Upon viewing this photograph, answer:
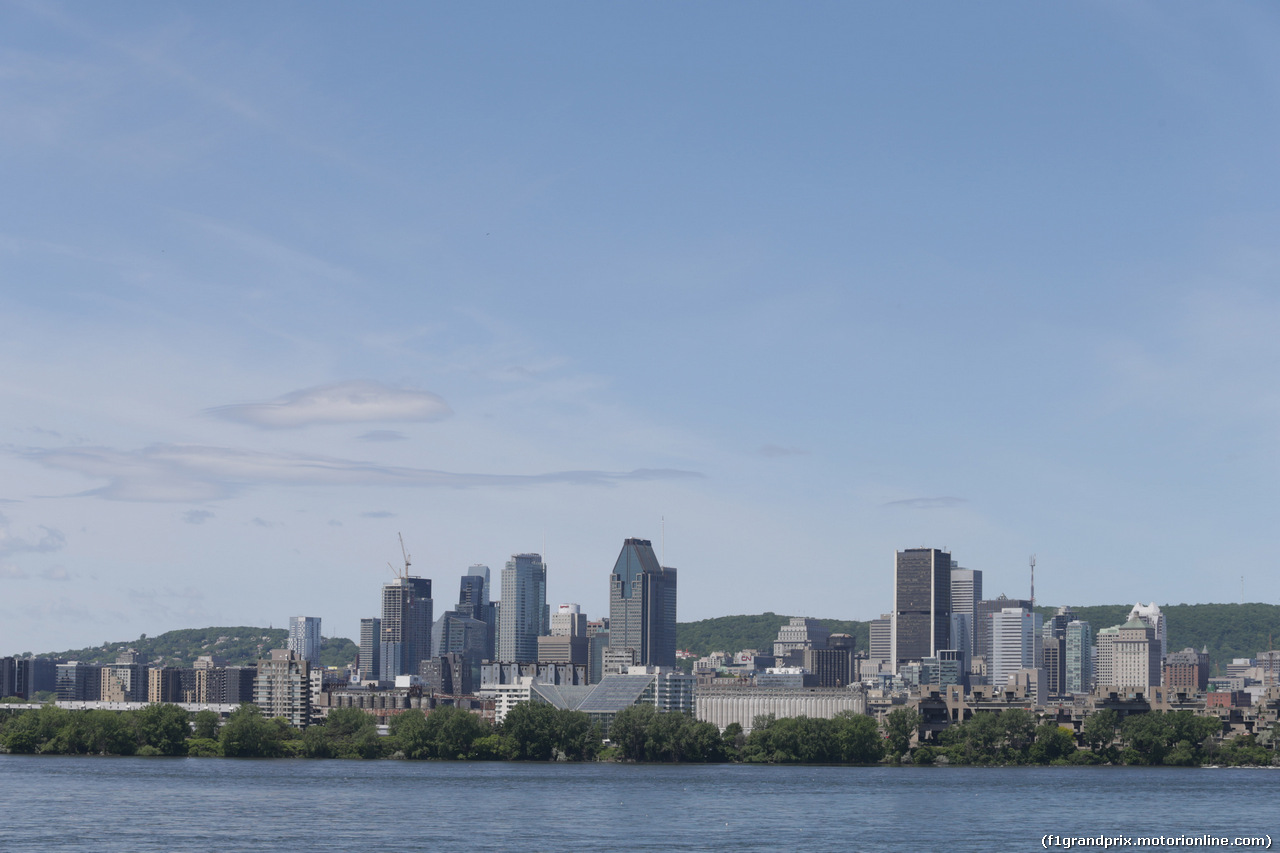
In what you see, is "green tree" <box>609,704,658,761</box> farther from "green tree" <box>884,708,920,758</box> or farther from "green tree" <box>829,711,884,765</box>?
"green tree" <box>884,708,920,758</box>

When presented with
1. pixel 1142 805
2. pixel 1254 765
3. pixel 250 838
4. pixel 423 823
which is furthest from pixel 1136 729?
pixel 250 838

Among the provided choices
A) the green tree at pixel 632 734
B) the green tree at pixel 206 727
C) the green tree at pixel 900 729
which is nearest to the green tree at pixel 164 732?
the green tree at pixel 206 727

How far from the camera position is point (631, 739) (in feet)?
546

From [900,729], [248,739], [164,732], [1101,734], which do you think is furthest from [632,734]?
[1101,734]

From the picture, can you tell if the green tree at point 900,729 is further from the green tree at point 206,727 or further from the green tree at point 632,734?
the green tree at point 206,727

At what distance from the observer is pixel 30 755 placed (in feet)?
525

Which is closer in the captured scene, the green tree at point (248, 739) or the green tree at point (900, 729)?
the green tree at point (248, 739)

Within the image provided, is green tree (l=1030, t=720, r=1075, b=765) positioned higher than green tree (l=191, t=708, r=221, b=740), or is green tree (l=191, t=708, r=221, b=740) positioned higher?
green tree (l=191, t=708, r=221, b=740)

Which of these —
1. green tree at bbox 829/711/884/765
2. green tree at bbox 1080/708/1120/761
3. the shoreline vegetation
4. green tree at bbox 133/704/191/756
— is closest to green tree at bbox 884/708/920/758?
the shoreline vegetation

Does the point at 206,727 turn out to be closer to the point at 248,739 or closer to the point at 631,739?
the point at 248,739

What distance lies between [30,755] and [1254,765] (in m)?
119

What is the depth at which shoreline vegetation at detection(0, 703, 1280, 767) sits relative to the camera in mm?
164250

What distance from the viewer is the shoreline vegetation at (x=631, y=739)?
6467 inches

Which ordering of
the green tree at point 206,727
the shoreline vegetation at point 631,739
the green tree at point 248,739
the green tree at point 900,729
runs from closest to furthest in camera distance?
the shoreline vegetation at point 631,739, the green tree at point 248,739, the green tree at point 206,727, the green tree at point 900,729
